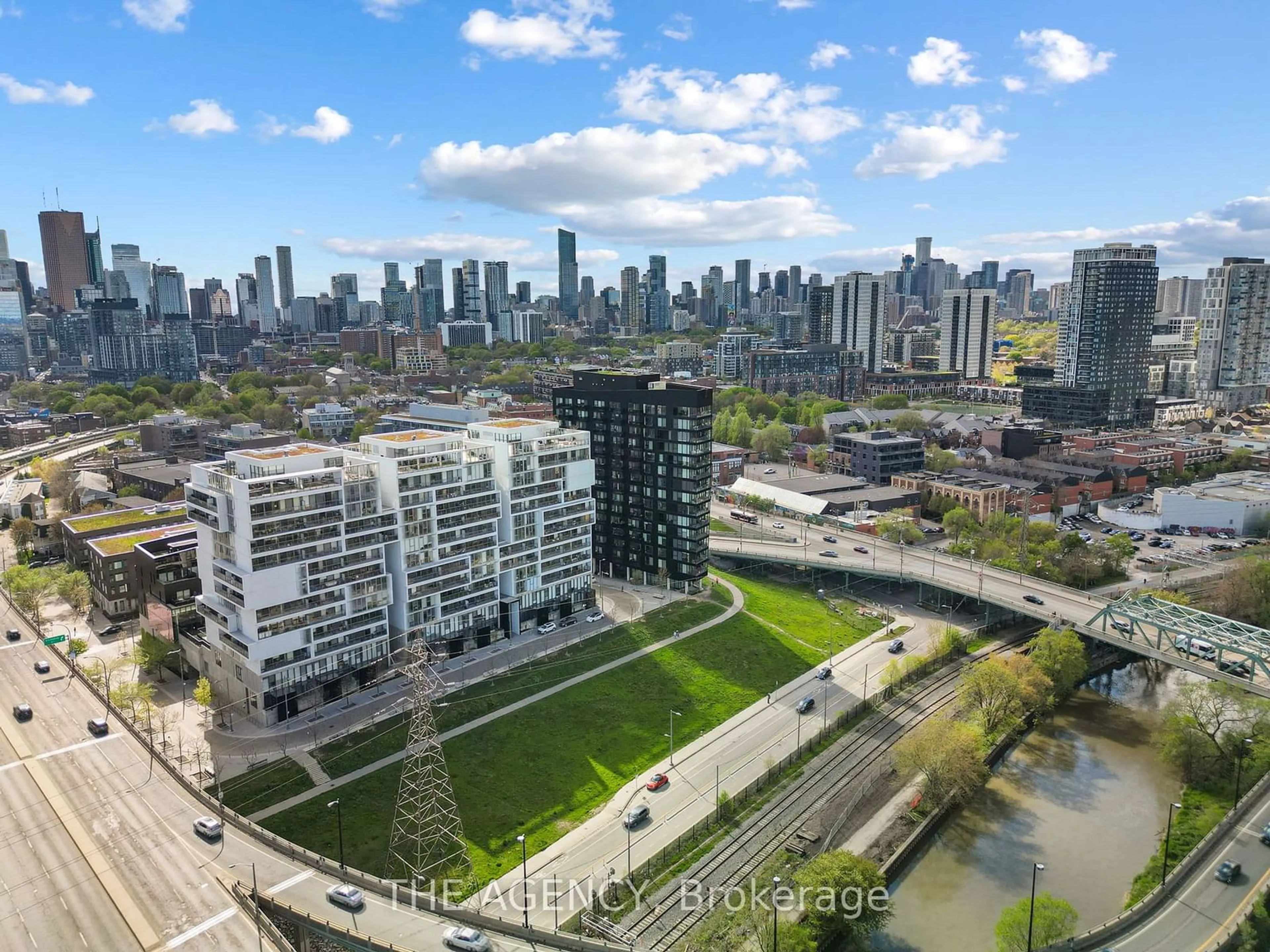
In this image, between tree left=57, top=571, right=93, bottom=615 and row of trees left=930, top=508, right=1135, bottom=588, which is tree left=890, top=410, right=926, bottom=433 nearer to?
row of trees left=930, top=508, right=1135, bottom=588

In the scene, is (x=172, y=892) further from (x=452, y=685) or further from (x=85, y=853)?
(x=452, y=685)

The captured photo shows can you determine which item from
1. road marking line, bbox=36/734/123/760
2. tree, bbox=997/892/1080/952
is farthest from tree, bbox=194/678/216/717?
tree, bbox=997/892/1080/952

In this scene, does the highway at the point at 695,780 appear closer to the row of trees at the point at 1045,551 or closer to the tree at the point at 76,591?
the row of trees at the point at 1045,551

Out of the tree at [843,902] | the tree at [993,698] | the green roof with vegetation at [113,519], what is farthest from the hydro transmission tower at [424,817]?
the green roof with vegetation at [113,519]

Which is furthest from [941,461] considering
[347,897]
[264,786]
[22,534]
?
[22,534]

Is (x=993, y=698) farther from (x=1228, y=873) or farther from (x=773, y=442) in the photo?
(x=773, y=442)

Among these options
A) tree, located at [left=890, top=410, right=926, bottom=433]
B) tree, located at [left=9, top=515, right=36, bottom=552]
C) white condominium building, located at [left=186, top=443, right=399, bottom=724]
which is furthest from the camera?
tree, located at [left=890, top=410, right=926, bottom=433]
